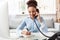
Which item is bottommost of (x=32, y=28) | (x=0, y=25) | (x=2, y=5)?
(x=32, y=28)

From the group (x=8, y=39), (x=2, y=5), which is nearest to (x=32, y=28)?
(x=8, y=39)

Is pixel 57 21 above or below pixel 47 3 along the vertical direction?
below

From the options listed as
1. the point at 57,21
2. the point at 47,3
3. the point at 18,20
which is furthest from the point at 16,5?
the point at 57,21

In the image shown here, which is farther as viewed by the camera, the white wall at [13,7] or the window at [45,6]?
the white wall at [13,7]

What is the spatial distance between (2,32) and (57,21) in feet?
7.14

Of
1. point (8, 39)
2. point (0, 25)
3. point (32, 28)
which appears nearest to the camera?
point (0, 25)

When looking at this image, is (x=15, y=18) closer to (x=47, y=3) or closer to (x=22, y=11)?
(x=22, y=11)

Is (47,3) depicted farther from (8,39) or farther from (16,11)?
(8,39)

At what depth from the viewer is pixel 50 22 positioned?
3232mm

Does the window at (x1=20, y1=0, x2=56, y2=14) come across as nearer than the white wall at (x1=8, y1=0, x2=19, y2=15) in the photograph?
Yes

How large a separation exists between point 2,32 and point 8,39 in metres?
0.14

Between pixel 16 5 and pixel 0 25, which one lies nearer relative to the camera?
pixel 0 25

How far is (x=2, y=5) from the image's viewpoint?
139 centimetres

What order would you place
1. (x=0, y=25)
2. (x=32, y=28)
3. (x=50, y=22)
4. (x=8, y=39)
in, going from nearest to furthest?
(x=0, y=25)
(x=8, y=39)
(x=32, y=28)
(x=50, y=22)
